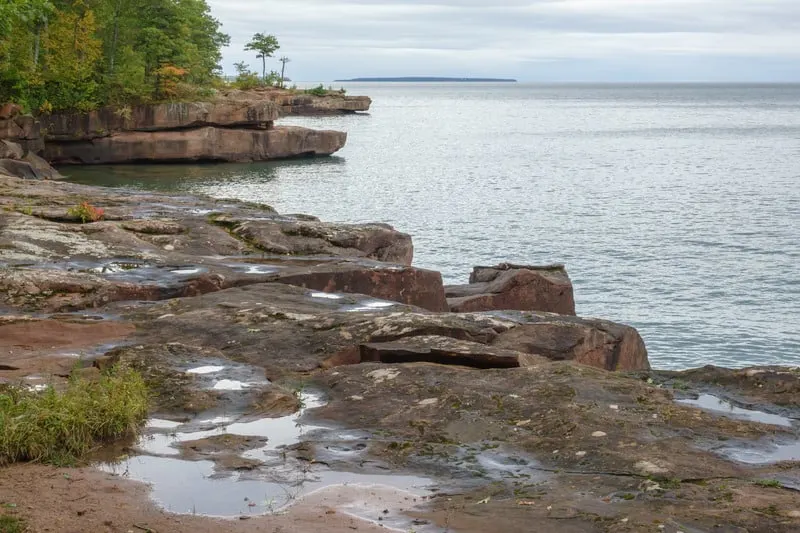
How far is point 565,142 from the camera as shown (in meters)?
107

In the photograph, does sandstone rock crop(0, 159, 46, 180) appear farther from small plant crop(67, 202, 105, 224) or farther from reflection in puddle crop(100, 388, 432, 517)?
reflection in puddle crop(100, 388, 432, 517)

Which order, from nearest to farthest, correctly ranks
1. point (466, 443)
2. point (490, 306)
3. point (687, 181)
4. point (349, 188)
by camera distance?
point (466, 443) < point (490, 306) < point (349, 188) < point (687, 181)

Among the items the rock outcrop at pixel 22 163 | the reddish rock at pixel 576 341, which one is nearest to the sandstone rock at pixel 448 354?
the reddish rock at pixel 576 341

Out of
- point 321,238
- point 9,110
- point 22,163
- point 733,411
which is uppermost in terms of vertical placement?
point 9,110

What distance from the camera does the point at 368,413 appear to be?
32.8 ft

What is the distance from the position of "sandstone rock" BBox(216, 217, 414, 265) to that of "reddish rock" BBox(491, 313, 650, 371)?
7330 mm

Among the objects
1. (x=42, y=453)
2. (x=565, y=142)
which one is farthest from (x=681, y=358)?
(x=565, y=142)

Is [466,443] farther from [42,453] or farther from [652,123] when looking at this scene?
[652,123]

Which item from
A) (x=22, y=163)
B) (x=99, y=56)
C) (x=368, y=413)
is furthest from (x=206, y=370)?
(x=99, y=56)

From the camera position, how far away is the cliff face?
216ft

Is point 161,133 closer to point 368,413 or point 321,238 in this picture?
point 321,238

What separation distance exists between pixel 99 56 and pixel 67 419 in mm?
67602

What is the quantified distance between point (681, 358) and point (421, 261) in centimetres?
1374

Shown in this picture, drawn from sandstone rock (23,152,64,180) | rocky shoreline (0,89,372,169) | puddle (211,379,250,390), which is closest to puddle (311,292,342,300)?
puddle (211,379,250,390)
